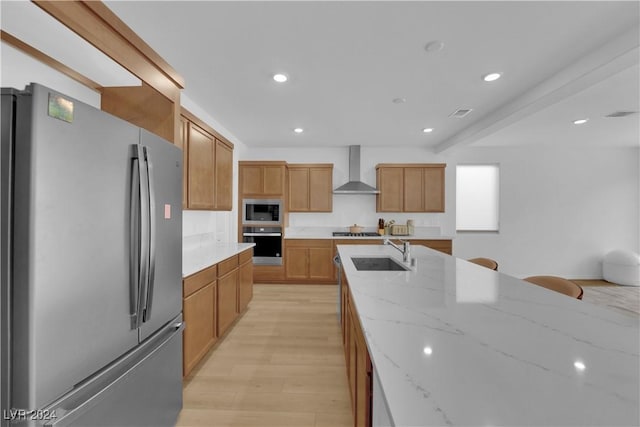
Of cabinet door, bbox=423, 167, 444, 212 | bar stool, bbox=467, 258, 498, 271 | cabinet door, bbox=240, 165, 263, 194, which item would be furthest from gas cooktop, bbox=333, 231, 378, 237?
bar stool, bbox=467, 258, 498, 271

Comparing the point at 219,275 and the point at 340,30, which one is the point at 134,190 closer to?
the point at 219,275

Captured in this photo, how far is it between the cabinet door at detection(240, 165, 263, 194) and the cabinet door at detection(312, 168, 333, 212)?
99 centimetres

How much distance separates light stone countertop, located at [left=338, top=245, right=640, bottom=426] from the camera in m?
0.58

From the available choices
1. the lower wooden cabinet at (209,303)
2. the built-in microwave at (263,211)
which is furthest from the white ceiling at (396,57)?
the lower wooden cabinet at (209,303)

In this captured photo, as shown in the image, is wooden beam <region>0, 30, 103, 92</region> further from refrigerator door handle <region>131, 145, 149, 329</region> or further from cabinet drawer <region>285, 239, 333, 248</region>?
cabinet drawer <region>285, 239, 333, 248</region>

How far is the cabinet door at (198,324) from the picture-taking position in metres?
2.09

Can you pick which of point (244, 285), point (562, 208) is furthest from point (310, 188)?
point (562, 208)

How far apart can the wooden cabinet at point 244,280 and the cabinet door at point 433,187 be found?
3538mm

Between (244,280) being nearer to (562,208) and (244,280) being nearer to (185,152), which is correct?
(185,152)

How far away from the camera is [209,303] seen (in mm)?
2496

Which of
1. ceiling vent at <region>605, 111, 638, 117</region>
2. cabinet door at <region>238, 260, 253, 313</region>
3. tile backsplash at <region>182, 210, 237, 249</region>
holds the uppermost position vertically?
ceiling vent at <region>605, 111, 638, 117</region>

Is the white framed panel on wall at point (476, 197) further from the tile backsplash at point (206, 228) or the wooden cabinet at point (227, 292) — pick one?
the wooden cabinet at point (227, 292)

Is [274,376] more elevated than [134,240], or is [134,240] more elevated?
[134,240]

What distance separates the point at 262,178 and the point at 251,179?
21 cm
